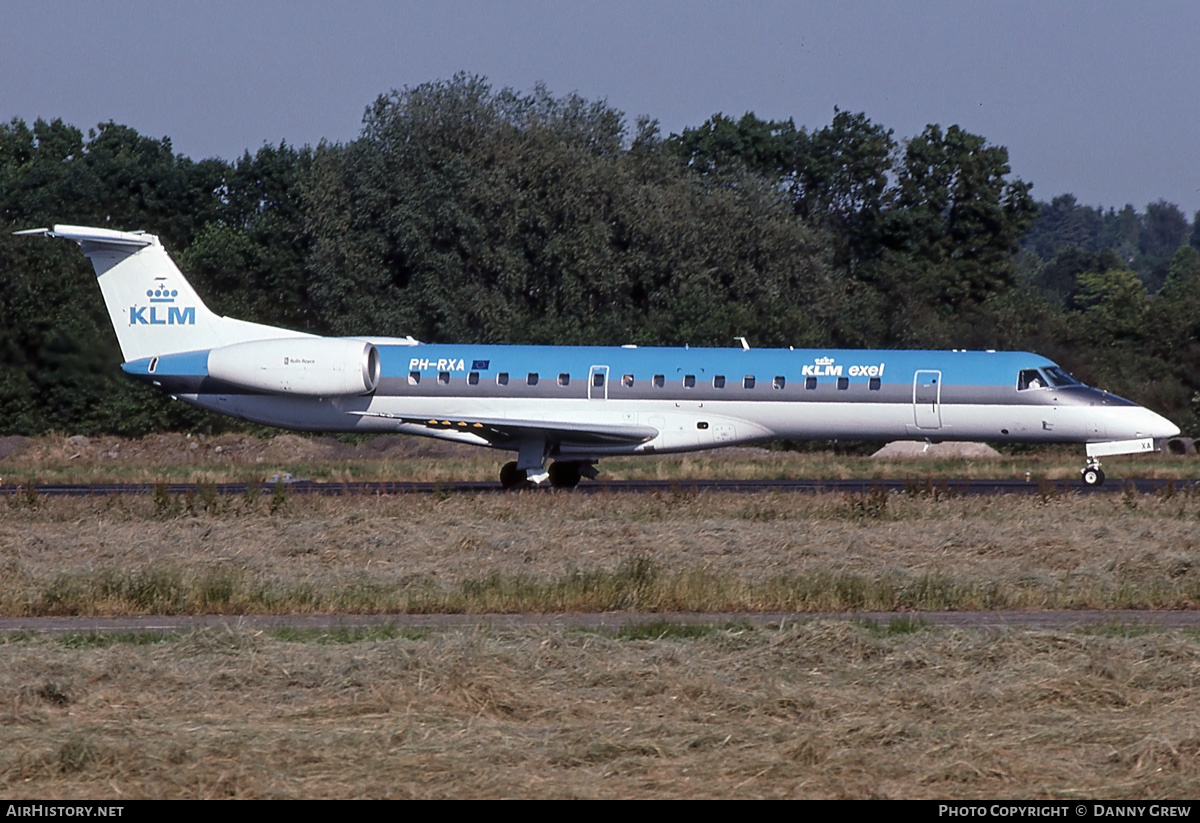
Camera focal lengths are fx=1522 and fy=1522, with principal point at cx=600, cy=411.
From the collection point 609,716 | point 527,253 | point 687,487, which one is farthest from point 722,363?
point 527,253

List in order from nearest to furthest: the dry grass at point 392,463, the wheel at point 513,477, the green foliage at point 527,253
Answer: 1. the wheel at point 513,477
2. the dry grass at point 392,463
3. the green foliage at point 527,253

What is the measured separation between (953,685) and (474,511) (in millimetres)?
12858

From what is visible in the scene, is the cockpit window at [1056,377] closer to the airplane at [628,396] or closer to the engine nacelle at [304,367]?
the airplane at [628,396]

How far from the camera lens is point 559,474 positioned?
98.4ft

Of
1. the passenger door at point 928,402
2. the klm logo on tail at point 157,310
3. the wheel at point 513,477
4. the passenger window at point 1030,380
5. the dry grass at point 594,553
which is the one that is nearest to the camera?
the dry grass at point 594,553

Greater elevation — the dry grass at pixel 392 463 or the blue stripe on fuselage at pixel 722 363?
the blue stripe on fuselage at pixel 722 363

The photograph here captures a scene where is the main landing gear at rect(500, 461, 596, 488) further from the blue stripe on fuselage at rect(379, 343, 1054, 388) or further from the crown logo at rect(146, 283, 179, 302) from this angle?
the crown logo at rect(146, 283, 179, 302)

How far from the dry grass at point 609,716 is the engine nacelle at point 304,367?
16.3 m

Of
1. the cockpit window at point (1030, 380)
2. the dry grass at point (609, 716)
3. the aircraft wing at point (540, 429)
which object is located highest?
the cockpit window at point (1030, 380)

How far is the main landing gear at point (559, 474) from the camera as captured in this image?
2950 cm

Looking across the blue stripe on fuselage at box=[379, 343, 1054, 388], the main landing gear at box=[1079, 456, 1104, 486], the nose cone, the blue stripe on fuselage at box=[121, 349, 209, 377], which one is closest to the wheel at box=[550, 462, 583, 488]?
the blue stripe on fuselage at box=[379, 343, 1054, 388]

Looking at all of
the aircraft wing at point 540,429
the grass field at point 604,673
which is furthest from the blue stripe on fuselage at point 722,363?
the grass field at point 604,673

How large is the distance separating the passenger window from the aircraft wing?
Answer: 22.2ft
